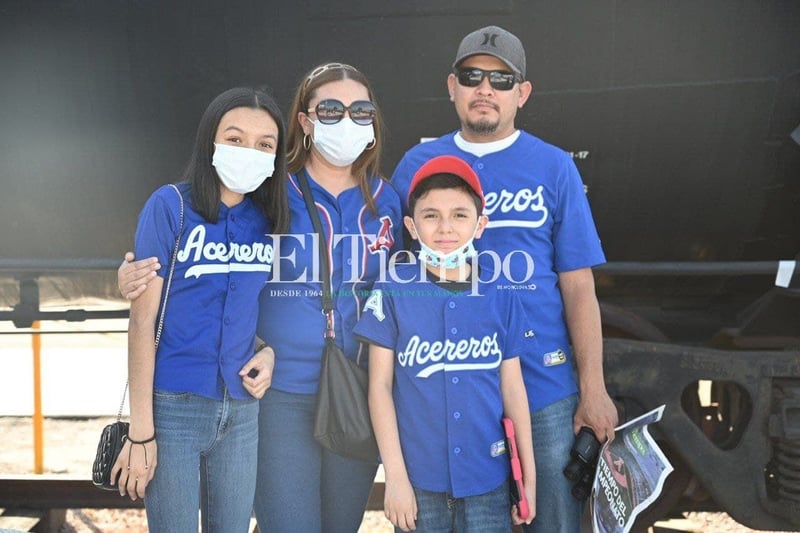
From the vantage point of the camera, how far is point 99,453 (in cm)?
204

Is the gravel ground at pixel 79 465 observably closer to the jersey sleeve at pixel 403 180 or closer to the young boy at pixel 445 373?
the young boy at pixel 445 373

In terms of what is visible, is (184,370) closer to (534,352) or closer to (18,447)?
(534,352)

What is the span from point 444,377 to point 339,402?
299 mm

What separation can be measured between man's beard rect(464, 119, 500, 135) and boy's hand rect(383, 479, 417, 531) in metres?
1.05

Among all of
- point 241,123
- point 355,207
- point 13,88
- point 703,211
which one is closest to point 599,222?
point 703,211

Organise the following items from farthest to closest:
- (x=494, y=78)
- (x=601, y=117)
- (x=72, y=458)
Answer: (x=72, y=458) → (x=601, y=117) → (x=494, y=78)

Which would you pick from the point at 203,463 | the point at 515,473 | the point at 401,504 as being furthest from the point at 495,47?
the point at 203,463

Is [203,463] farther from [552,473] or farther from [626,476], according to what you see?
[626,476]

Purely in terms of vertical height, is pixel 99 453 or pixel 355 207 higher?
pixel 355 207

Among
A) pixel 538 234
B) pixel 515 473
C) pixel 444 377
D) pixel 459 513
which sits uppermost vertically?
pixel 538 234

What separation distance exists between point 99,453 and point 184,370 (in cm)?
31

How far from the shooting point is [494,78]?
232 centimetres

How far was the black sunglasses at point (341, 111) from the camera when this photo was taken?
223 cm

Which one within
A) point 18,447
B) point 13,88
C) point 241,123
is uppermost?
point 13,88
